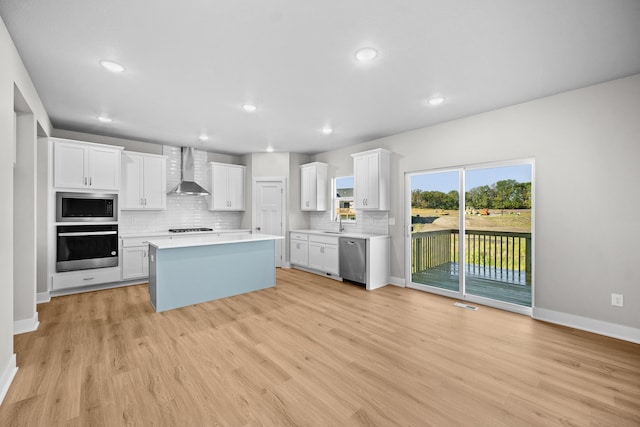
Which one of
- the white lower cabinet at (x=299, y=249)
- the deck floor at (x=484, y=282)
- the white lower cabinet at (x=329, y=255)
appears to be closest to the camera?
the deck floor at (x=484, y=282)

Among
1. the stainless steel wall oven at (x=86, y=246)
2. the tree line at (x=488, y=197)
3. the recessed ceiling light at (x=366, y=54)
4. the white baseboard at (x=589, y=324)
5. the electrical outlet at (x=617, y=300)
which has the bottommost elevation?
the white baseboard at (x=589, y=324)

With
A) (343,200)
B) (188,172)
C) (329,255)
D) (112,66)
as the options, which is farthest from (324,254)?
(112,66)

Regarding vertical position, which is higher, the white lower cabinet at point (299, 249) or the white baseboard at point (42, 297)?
the white lower cabinet at point (299, 249)

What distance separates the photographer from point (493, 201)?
423 cm

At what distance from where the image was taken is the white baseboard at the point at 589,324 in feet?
9.36

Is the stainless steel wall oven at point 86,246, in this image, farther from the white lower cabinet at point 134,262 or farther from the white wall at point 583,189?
the white wall at point 583,189

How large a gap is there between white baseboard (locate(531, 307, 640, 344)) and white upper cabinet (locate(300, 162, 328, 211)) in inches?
167

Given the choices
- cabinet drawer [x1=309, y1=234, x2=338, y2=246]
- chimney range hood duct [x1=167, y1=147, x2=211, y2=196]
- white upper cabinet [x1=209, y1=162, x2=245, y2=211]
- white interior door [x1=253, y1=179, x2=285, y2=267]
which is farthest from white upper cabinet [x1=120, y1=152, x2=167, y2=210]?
cabinet drawer [x1=309, y1=234, x2=338, y2=246]

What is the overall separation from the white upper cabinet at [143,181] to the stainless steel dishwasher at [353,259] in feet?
12.1

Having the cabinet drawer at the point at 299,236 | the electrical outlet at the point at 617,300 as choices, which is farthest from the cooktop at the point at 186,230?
the electrical outlet at the point at 617,300

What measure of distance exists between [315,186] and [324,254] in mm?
1633

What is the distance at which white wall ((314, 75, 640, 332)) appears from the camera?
2.88 m

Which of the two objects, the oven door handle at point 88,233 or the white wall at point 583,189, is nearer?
the white wall at point 583,189

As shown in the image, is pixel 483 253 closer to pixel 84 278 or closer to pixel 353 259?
pixel 353 259
